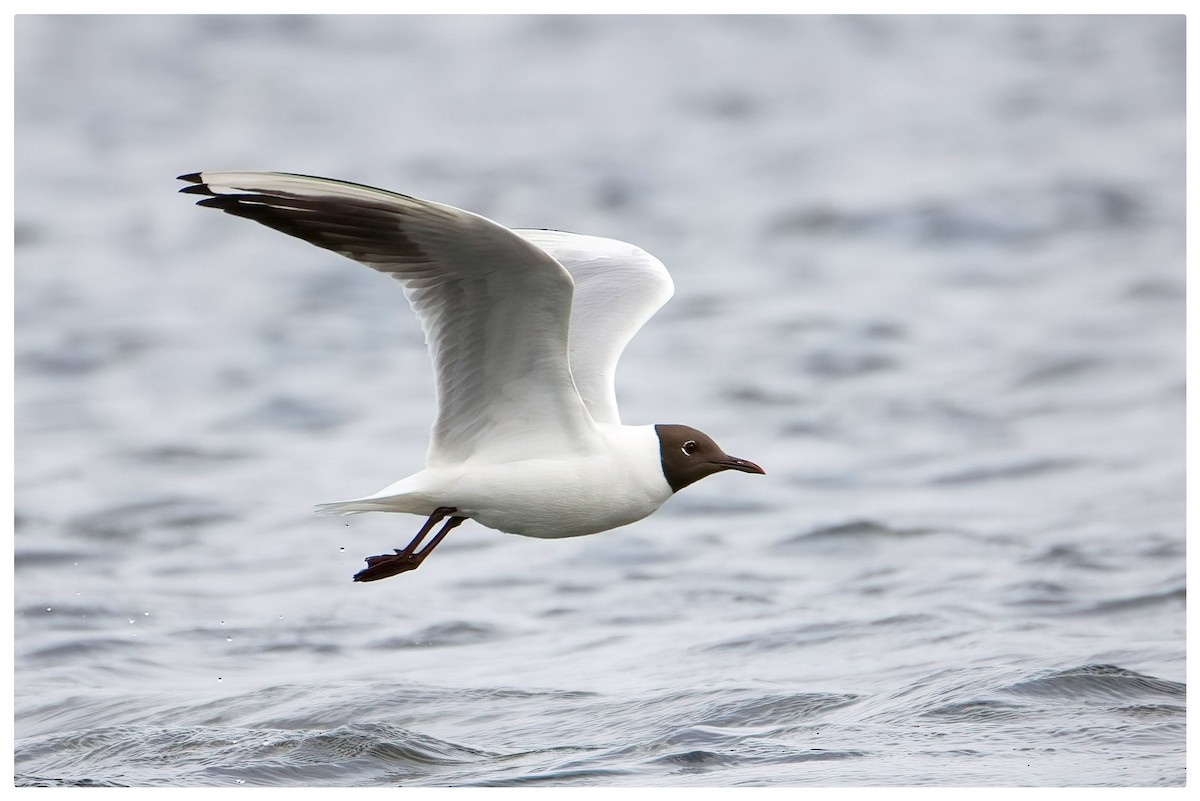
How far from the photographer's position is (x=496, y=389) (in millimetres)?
5871

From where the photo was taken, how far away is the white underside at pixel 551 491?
584 cm

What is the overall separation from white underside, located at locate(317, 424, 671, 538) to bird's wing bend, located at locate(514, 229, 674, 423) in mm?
433

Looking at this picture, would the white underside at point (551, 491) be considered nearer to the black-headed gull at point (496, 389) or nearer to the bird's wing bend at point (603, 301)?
the black-headed gull at point (496, 389)

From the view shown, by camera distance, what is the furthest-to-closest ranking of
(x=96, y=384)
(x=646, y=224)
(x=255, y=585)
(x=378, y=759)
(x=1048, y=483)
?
(x=646, y=224), (x=96, y=384), (x=1048, y=483), (x=255, y=585), (x=378, y=759)

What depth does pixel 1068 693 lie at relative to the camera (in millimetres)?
7398

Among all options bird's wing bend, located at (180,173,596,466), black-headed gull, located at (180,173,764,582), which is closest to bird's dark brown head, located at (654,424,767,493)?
black-headed gull, located at (180,173,764,582)

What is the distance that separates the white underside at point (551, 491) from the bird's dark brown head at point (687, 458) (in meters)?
0.04

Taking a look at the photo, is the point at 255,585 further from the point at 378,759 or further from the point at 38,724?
the point at 378,759

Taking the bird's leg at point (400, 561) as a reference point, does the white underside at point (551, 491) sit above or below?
above

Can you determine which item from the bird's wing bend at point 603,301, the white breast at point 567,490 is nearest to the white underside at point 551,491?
the white breast at point 567,490

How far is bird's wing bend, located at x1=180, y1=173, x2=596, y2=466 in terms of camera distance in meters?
5.10

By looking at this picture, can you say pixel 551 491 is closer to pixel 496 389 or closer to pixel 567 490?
pixel 567 490

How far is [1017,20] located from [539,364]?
1950 centimetres

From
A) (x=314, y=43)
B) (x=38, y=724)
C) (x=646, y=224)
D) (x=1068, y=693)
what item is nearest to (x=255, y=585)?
(x=38, y=724)
